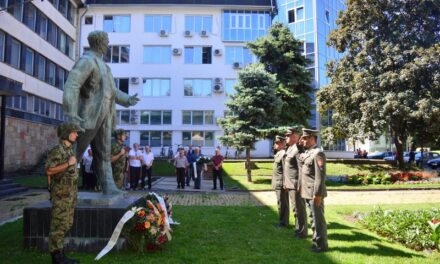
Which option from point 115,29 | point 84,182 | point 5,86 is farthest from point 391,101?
point 115,29

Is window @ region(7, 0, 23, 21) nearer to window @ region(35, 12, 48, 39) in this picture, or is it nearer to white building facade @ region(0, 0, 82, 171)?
white building facade @ region(0, 0, 82, 171)

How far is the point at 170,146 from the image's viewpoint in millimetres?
39812

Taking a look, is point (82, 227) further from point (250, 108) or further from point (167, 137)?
point (167, 137)

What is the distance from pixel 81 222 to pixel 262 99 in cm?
1572

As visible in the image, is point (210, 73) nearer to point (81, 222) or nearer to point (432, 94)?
point (432, 94)

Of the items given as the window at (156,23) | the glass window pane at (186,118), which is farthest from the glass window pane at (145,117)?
the window at (156,23)

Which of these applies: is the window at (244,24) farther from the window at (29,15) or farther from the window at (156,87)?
the window at (29,15)

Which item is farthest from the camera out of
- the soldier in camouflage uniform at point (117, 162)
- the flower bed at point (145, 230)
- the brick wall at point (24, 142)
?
the brick wall at point (24, 142)

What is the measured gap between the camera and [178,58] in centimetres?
4056

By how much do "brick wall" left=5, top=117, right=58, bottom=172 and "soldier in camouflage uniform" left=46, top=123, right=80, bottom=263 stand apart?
1896 centimetres

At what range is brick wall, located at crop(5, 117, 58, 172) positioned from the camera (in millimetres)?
22883

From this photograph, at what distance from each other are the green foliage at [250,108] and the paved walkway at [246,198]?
14.9 ft

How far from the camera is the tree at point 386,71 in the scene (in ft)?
79.1

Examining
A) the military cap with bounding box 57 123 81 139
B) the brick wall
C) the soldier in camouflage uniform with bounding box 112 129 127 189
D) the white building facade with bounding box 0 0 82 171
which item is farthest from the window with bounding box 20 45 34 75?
the military cap with bounding box 57 123 81 139
